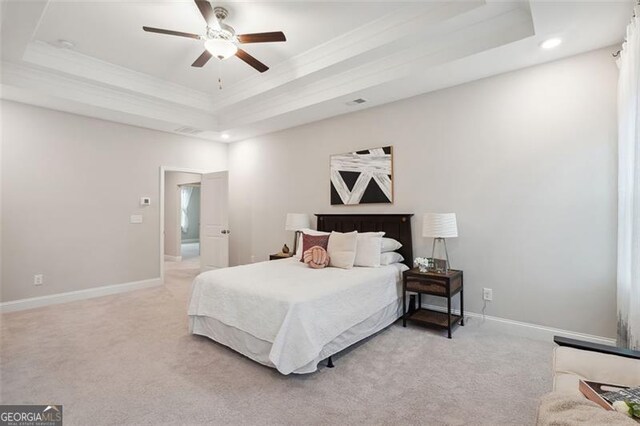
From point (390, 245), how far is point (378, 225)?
0.44 metres

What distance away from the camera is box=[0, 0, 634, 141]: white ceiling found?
272cm

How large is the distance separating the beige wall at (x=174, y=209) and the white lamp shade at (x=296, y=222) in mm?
4414

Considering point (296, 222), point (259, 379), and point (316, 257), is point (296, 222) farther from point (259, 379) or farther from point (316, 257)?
point (259, 379)

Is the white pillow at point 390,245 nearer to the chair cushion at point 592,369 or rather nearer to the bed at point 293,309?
the bed at point 293,309

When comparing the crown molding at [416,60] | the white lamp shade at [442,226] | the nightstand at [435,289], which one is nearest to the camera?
the crown molding at [416,60]

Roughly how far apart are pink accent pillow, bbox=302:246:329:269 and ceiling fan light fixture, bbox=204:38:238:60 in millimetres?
2199

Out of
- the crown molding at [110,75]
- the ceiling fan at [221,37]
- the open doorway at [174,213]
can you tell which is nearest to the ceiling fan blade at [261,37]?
the ceiling fan at [221,37]

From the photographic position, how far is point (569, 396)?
1.17m

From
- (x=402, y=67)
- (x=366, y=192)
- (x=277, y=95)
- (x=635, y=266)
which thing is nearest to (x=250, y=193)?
(x=277, y=95)

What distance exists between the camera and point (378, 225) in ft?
13.9

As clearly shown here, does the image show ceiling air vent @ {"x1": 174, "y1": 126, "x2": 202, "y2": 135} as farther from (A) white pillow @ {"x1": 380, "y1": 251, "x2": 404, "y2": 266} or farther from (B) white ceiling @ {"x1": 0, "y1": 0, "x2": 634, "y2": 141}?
(A) white pillow @ {"x1": 380, "y1": 251, "x2": 404, "y2": 266}

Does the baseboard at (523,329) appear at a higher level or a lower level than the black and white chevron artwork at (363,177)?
lower

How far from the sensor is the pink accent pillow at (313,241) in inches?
154

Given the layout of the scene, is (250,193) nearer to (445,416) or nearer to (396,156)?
(396,156)
